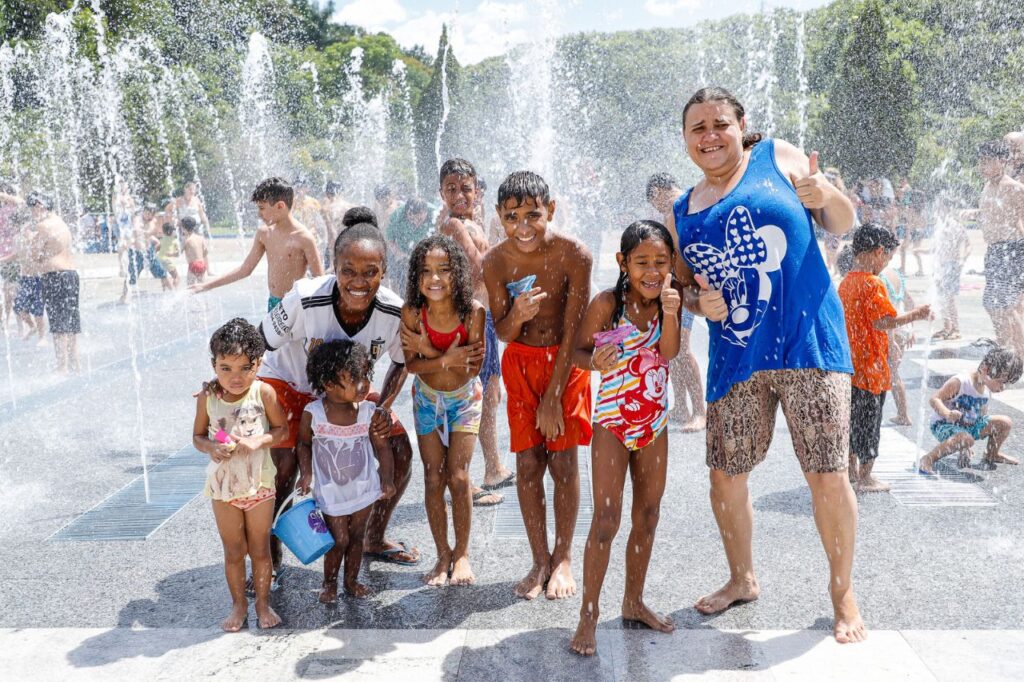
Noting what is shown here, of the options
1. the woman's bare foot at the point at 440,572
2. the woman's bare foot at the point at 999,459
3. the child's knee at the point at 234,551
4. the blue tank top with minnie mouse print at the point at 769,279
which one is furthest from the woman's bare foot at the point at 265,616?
the woman's bare foot at the point at 999,459

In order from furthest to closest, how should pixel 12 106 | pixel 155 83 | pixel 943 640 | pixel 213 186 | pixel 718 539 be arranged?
pixel 213 186 → pixel 155 83 → pixel 12 106 → pixel 718 539 → pixel 943 640

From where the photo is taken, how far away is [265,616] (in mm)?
3342

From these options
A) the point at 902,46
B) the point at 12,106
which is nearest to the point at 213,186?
the point at 12,106

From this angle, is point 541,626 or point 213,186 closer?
point 541,626

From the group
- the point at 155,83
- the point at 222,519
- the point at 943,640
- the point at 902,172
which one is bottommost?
the point at 943,640

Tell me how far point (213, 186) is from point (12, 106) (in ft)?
35.9

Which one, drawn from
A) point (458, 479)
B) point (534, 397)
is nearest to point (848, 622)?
point (534, 397)

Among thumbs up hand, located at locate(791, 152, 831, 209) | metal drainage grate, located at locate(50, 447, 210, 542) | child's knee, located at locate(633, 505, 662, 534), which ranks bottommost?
metal drainage grate, located at locate(50, 447, 210, 542)

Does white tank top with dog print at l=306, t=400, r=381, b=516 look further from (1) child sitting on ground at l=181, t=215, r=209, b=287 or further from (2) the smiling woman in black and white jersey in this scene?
(1) child sitting on ground at l=181, t=215, r=209, b=287

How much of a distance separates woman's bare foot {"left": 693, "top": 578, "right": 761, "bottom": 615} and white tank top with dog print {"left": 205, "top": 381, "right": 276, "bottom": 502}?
1653 millimetres

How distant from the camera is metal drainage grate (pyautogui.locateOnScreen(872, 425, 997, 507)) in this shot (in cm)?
450

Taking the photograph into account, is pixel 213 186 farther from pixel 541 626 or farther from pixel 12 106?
pixel 541 626

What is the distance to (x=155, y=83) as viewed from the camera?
89.1 feet

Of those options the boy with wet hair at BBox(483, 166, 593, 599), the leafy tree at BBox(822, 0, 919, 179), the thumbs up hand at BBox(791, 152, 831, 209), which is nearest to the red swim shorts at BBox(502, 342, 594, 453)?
the boy with wet hair at BBox(483, 166, 593, 599)
